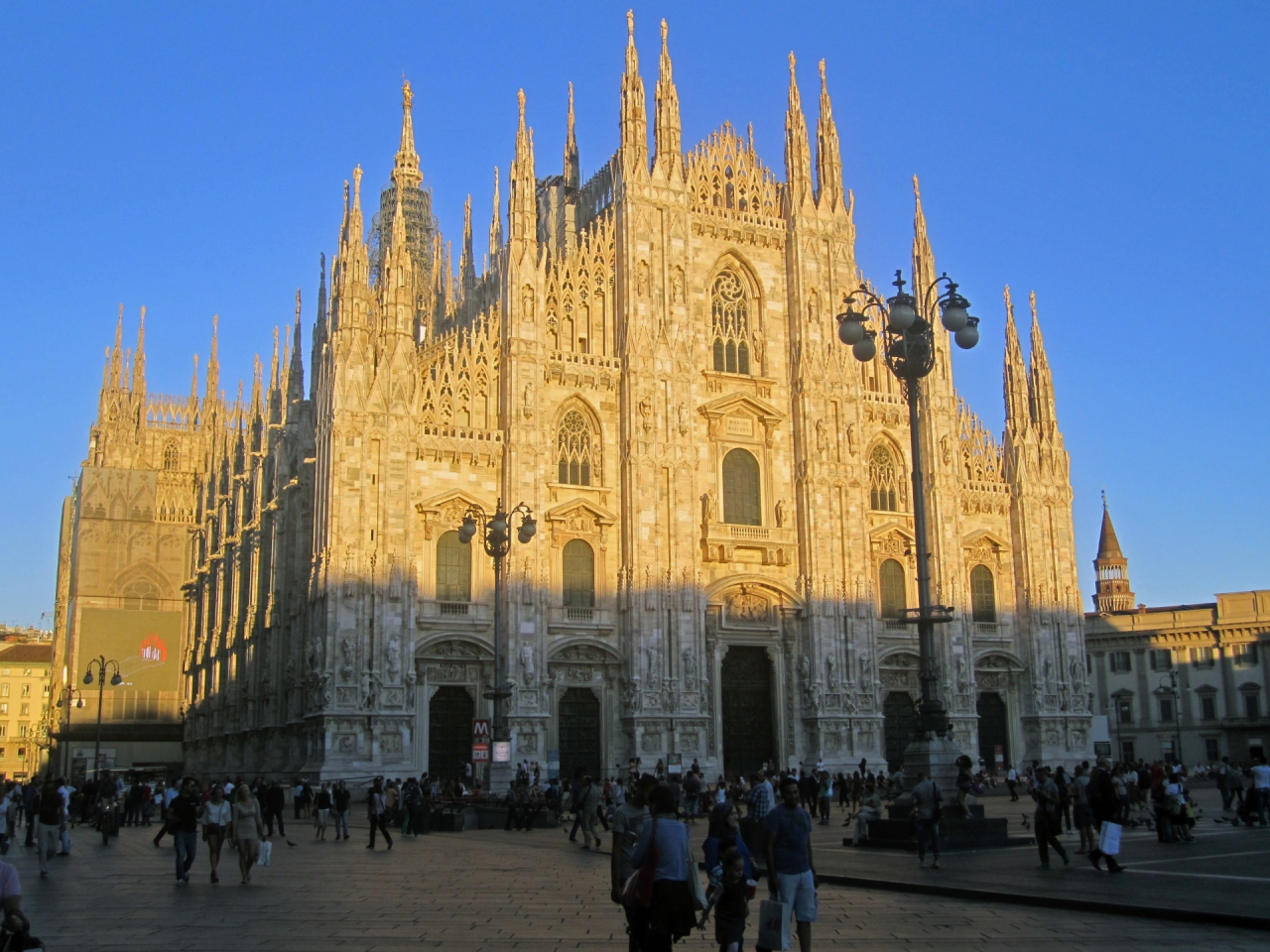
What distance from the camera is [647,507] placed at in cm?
4259

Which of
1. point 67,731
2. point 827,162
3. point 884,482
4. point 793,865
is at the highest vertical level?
point 827,162

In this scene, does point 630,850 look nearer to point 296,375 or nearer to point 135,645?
point 296,375

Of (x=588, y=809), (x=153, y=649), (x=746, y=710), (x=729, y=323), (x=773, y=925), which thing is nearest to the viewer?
(x=773, y=925)

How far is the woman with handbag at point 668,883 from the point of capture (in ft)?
28.1

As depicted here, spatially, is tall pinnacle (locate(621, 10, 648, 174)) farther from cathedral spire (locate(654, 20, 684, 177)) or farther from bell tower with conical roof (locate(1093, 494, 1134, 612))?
bell tower with conical roof (locate(1093, 494, 1134, 612))

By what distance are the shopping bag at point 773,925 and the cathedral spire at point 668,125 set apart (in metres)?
38.8

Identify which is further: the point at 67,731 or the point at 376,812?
the point at 67,731

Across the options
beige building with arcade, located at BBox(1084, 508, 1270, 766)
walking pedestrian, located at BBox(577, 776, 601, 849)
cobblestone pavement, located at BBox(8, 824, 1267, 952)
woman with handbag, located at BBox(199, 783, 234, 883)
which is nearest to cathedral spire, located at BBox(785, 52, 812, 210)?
walking pedestrian, located at BBox(577, 776, 601, 849)

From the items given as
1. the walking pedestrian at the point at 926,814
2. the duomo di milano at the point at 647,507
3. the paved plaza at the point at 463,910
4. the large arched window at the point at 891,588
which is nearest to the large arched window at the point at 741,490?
the duomo di milano at the point at 647,507

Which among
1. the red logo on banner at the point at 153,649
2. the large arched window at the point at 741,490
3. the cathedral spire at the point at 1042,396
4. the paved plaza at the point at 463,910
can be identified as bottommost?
Result: the paved plaza at the point at 463,910

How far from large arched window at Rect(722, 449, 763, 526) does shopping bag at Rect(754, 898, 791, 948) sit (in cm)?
3548

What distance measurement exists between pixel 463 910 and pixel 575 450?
29.2 metres

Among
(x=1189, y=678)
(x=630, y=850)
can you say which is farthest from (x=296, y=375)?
(x=1189, y=678)

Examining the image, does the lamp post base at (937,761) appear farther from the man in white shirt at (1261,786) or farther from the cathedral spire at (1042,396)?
the cathedral spire at (1042,396)
